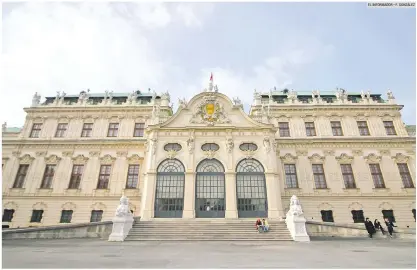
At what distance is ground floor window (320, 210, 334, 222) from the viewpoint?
2575 cm

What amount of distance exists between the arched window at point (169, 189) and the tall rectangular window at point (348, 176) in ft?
55.4

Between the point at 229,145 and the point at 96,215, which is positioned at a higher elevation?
the point at 229,145

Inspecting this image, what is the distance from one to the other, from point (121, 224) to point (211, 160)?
9945 millimetres

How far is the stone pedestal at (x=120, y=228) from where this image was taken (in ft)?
55.5

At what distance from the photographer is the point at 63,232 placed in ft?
60.3

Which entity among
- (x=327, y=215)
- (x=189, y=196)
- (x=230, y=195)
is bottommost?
(x=327, y=215)

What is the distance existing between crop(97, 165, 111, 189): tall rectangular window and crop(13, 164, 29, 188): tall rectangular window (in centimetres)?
815

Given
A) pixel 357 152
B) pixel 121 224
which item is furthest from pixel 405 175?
pixel 121 224

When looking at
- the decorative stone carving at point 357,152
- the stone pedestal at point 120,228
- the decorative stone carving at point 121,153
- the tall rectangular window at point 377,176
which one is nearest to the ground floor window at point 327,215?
the tall rectangular window at point 377,176

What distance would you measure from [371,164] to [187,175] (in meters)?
19.6

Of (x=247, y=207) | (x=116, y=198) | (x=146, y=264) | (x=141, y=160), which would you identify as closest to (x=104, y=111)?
(x=141, y=160)

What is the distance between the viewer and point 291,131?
29.8 meters

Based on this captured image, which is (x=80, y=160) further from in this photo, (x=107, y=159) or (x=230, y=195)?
(x=230, y=195)

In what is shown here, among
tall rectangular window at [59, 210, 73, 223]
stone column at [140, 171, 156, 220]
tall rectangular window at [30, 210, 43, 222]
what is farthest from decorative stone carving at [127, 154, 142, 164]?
tall rectangular window at [30, 210, 43, 222]
